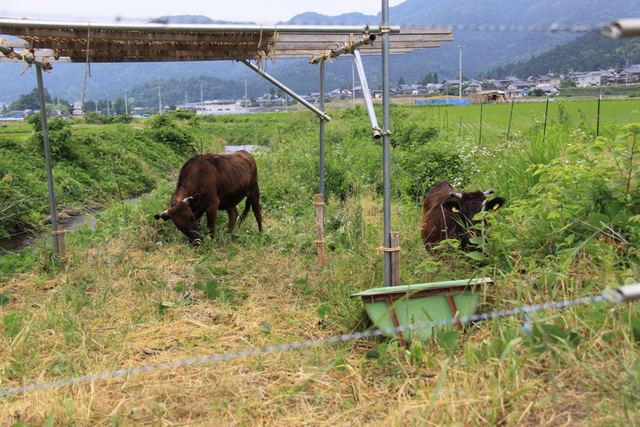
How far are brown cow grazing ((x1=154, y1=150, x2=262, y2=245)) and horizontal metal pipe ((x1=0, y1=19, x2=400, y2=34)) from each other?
11.6 feet

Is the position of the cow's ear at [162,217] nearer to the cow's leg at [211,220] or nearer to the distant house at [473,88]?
the cow's leg at [211,220]

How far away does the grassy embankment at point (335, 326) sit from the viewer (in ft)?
9.34

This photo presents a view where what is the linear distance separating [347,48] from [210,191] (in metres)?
3.70

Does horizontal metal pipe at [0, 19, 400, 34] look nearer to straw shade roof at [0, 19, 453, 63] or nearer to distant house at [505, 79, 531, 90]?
straw shade roof at [0, 19, 453, 63]

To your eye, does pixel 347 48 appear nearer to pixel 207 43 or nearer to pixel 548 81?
pixel 207 43

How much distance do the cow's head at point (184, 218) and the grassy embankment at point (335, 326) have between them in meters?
0.30

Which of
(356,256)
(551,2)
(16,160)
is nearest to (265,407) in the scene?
(356,256)

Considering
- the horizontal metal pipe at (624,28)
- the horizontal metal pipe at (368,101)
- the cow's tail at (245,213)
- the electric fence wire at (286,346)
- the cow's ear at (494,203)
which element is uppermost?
the horizontal metal pipe at (624,28)

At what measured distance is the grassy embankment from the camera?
2846 millimetres

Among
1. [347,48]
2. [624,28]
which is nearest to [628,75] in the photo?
[347,48]

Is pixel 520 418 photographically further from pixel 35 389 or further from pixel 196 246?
pixel 196 246

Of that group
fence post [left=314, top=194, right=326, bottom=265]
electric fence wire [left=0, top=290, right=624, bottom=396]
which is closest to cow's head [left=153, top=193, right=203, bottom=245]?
fence post [left=314, top=194, right=326, bottom=265]

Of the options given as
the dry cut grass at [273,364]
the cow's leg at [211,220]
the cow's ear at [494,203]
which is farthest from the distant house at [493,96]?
the dry cut grass at [273,364]

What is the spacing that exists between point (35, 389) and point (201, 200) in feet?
15.3
